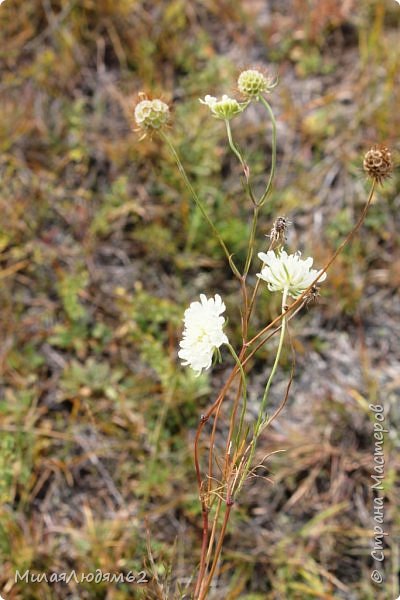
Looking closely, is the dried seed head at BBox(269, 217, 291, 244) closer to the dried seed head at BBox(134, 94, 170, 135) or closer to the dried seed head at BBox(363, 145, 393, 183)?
the dried seed head at BBox(363, 145, 393, 183)

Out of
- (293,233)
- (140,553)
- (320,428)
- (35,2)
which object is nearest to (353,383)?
(320,428)

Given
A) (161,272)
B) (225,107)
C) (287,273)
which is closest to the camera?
(287,273)

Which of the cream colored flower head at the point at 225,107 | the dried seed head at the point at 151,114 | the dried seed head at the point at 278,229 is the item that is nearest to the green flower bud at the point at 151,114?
the dried seed head at the point at 151,114

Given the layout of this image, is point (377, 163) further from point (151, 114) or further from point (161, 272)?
point (161, 272)

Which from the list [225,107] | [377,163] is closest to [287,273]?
[377,163]

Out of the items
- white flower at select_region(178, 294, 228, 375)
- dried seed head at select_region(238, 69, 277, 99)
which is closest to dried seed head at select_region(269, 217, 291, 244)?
white flower at select_region(178, 294, 228, 375)

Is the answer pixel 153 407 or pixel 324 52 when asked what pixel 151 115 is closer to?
pixel 153 407
